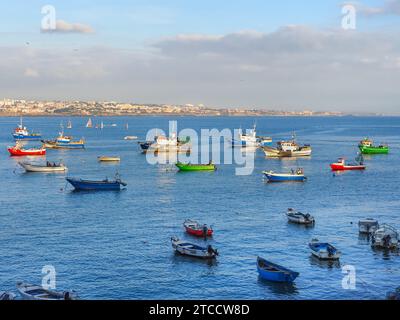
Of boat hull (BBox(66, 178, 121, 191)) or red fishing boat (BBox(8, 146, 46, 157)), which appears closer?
boat hull (BBox(66, 178, 121, 191))

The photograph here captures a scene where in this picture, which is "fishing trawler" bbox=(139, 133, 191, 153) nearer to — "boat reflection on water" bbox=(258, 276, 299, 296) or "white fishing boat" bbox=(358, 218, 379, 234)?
"white fishing boat" bbox=(358, 218, 379, 234)

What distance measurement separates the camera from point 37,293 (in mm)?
33219

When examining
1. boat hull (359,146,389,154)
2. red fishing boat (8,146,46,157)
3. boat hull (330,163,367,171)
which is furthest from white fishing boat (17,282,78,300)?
boat hull (359,146,389,154)

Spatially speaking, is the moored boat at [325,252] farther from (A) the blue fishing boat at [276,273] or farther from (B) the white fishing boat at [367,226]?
(B) the white fishing boat at [367,226]

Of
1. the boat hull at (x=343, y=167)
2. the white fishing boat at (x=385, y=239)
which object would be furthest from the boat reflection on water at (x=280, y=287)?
the boat hull at (x=343, y=167)

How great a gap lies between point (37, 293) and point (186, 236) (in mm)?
18906

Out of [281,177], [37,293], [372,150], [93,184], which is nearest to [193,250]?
[37,293]

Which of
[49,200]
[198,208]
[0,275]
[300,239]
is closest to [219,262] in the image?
[300,239]

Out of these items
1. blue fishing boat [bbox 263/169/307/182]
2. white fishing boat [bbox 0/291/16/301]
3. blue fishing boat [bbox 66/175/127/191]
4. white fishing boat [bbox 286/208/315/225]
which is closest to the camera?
white fishing boat [bbox 0/291/16/301]

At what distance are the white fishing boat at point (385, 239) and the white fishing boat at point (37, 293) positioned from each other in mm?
25988

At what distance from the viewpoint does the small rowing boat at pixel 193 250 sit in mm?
41812

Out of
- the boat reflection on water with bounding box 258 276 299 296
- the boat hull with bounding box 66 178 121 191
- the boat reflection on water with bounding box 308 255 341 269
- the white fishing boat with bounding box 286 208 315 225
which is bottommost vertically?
the boat reflection on water with bounding box 258 276 299 296

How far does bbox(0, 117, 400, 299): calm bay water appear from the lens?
35906mm

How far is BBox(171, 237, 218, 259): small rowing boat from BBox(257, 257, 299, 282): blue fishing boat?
17.4 ft
